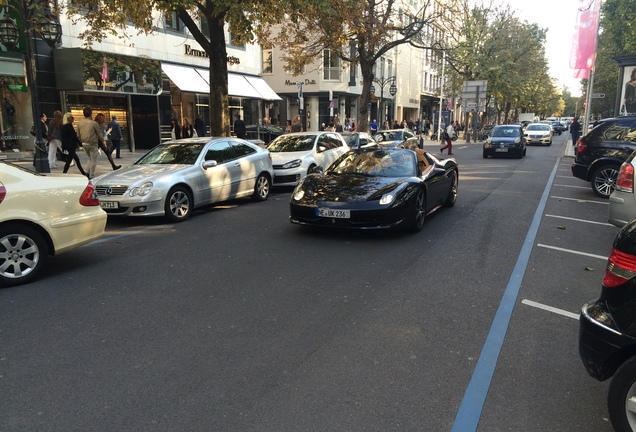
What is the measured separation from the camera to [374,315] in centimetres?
446

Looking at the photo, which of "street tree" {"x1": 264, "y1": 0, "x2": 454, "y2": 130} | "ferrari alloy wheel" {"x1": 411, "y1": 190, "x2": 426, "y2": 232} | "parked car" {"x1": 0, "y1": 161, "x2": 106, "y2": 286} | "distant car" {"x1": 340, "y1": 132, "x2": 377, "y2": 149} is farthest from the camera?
"street tree" {"x1": 264, "y1": 0, "x2": 454, "y2": 130}

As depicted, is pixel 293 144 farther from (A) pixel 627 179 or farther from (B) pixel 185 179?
(A) pixel 627 179

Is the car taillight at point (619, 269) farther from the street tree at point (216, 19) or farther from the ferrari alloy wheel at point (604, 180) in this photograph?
the street tree at point (216, 19)

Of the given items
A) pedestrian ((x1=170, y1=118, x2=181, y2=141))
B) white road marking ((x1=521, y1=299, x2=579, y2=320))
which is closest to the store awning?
pedestrian ((x1=170, y1=118, x2=181, y2=141))

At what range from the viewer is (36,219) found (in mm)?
5320

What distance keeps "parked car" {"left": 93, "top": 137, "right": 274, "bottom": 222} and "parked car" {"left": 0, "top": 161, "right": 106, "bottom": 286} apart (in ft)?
8.07

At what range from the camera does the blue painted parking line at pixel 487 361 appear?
9.64 ft

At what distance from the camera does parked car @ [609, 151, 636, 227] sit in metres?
6.83

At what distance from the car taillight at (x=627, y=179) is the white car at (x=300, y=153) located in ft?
24.3

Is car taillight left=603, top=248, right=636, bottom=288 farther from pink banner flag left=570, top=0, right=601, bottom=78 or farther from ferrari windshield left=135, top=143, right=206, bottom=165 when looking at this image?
pink banner flag left=570, top=0, right=601, bottom=78

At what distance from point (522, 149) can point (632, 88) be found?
16.5ft

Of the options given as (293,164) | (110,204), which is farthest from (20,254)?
(293,164)

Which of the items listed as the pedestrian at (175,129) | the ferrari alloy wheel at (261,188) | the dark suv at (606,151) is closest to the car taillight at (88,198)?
the ferrari alloy wheel at (261,188)

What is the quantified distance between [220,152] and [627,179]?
7269 millimetres
